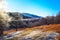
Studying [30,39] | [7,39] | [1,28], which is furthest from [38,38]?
[1,28]

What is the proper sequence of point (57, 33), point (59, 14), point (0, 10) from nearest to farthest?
1. point (57, 33)
2. point (0, 10)
3. point (59, 14)

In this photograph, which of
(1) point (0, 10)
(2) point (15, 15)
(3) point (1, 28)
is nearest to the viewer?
(3) point (1, 28)

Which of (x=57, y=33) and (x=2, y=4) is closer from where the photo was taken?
(x=57, y=33)

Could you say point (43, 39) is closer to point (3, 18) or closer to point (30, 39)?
point (30, 39)

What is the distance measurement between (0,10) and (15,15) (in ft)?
→ 28.8

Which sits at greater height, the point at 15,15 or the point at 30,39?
the point at 15,15

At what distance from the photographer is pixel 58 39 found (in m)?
27.9

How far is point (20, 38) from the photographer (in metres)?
33.6

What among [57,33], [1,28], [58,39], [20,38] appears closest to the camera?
[58,39]

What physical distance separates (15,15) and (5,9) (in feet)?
20.7

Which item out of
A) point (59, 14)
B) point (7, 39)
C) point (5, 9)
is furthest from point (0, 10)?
point (59, 14)

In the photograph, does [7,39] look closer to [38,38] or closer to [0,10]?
[38,38]

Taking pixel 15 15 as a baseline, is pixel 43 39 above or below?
below

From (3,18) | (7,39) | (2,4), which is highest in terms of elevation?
(2,4)
